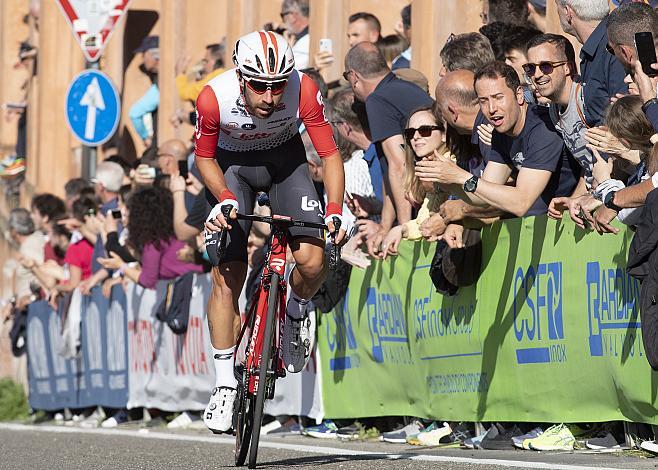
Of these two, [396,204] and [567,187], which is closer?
[567,187]

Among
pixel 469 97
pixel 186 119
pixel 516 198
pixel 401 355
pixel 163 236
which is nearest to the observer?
pixel 516 198

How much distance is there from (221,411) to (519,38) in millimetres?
3491

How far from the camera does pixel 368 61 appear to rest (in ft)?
42.2

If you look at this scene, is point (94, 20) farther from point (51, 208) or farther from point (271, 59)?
point (271, 59)

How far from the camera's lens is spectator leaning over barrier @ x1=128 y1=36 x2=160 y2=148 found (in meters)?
23.2

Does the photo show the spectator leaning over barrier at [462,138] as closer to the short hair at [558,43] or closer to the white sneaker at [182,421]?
the short hair at [558,43]

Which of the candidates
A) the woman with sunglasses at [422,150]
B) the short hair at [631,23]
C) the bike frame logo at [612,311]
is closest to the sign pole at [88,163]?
the woman with sunglasses at [422,150]

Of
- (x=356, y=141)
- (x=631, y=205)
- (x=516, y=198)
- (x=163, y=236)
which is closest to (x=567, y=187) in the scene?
(x=516, y=198)

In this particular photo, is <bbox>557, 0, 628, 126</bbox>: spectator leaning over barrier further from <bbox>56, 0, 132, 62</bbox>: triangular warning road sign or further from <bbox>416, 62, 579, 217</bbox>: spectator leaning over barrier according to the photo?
<bbox>56, 0, 132, 62</bbox>: triangular warning road sign

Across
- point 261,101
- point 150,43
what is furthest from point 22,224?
point 261,101

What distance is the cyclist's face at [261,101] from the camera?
30.5 ft

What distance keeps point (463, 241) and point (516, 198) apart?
0.69 meters

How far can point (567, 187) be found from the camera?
10477 millimetres

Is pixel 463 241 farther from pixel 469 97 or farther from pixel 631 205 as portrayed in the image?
pixel 631 205
